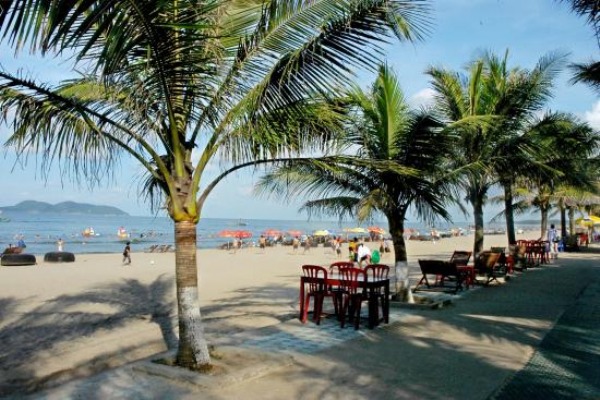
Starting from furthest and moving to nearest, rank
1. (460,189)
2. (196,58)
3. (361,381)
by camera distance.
Answer: (460,189) → (361,381) → (196,58)

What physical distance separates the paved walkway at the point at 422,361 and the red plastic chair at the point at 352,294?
24cm

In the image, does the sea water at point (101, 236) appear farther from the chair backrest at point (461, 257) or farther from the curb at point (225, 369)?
the chair backrest at point (461, 257)

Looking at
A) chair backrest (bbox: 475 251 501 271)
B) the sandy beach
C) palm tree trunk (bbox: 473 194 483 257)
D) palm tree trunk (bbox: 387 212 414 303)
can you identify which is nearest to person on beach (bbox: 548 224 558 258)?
palm tree trunk (bbox: 473 194 483 257)

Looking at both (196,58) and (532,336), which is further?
(532,336)

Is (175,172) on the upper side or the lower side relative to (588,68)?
lower

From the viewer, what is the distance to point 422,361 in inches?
241

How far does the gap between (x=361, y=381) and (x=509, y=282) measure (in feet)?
35.4

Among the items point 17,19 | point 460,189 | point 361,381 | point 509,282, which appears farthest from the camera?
point 509,282

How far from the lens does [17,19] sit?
2.85 m

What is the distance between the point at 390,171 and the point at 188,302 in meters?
4.78

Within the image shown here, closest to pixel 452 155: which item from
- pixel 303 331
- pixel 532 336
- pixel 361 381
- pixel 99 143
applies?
pixel 532 336

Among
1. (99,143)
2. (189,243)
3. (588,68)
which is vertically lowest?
(189,243)

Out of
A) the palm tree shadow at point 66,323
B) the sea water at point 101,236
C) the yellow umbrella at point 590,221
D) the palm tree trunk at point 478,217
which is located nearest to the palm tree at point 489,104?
the palm tree trunk at point 478,217

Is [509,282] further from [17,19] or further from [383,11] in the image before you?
[17,19]
